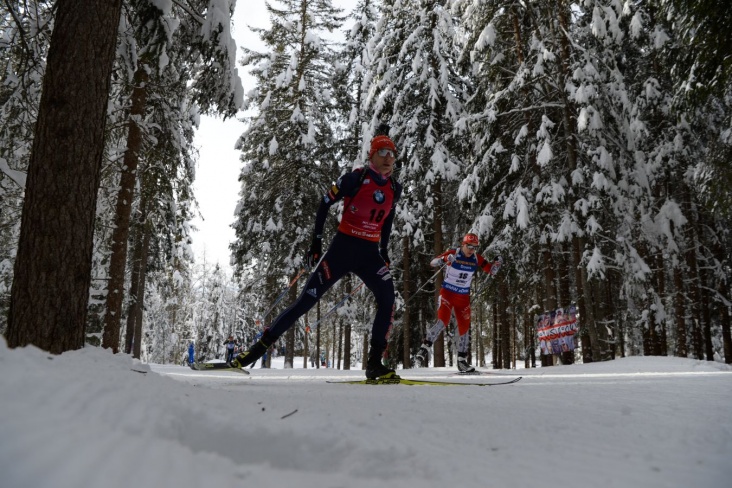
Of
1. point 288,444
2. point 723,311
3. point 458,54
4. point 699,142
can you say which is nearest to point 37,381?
point 288,444

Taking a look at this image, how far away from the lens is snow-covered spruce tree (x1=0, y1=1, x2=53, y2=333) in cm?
387

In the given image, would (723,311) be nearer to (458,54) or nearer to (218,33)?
(458,54)

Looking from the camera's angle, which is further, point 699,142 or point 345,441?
point 699,142

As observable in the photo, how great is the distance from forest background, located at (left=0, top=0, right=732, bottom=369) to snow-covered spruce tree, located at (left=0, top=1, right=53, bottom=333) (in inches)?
2.8

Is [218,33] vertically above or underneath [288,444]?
above

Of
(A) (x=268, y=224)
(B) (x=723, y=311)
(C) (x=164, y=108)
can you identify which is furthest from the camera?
(A) (x=268, y=224)

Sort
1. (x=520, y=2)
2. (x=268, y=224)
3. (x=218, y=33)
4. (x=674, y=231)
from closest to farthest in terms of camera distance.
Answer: (x=218, y=33) < (x=520, y=2) < (x=674, y=231) < (x=268, y=224)

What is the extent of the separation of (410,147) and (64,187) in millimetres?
12517

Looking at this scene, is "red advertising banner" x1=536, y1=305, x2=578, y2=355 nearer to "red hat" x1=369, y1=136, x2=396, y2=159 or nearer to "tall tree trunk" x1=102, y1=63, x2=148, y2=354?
"red hat" x1=369, y1=136, x2=396, y2=159

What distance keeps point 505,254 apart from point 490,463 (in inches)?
460

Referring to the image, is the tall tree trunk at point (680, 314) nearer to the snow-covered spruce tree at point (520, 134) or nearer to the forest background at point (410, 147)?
the forest background at point (410, 147)

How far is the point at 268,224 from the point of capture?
59.7ft

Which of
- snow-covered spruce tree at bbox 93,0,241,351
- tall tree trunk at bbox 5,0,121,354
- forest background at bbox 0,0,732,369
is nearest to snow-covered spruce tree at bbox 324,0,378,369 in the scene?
forest background at bbox 0,0,732,369

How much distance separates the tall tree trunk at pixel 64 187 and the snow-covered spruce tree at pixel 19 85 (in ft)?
3.57
